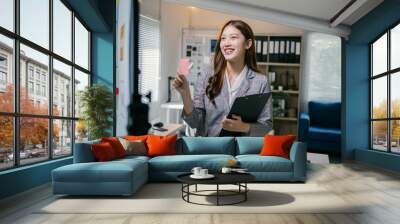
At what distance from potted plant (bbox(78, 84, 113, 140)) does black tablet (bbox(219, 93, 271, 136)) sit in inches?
81.0

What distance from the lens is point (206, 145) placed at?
20.8 ft

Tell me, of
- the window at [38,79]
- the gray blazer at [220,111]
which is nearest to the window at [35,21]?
the window at [38,79]

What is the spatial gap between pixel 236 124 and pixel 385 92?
3.14m

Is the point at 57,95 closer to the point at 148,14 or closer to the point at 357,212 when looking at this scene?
the point at 148,14

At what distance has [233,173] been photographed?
15.8ft

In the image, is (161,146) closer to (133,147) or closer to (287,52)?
(133,147)

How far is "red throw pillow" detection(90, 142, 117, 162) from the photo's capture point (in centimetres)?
532

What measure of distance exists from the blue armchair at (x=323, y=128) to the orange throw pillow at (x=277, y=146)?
2.61m

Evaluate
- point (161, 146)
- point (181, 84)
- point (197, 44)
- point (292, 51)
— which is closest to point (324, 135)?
point (292, 51)

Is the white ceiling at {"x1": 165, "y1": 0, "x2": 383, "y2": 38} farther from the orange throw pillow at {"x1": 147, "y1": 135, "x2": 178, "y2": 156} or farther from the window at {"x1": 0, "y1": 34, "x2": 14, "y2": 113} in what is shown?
the window at {"x1": 0, "y1": 34, "x2": 14, "y2": 113}

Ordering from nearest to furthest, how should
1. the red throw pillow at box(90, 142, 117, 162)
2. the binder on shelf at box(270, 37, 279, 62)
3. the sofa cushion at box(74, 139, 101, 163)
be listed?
the sofa cushion at box(74, 139, 101, 163), the red throw pillow at box(90, 142, 117, 162), the binder on shelf at box(270, 37, 279, 62)

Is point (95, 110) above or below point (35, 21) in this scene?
below

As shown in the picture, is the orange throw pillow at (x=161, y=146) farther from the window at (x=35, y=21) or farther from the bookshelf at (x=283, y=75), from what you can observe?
the bookshelf at (x=283, y=75)

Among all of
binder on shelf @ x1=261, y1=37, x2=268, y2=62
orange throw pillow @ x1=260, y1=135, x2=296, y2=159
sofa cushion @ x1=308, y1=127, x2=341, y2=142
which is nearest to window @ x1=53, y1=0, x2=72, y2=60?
orange throw pillow @ x1=260, y1=135, x2=296, y2=159
